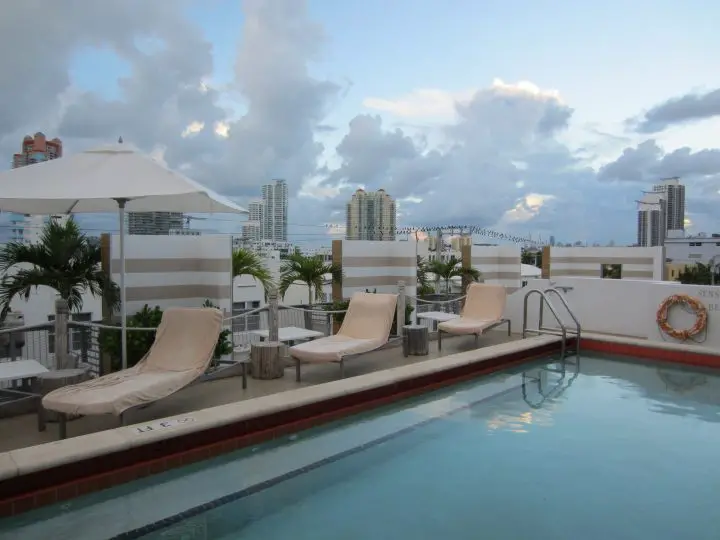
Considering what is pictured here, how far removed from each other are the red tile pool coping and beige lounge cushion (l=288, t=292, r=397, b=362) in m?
0.66

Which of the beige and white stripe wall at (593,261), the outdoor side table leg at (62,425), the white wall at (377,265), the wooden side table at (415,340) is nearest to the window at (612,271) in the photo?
the beige and white stripe wall at (593,261)

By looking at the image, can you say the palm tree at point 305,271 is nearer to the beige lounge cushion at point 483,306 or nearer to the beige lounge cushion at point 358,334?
the beige lounge cushion at point 483,306

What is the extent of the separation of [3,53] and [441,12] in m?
7.37

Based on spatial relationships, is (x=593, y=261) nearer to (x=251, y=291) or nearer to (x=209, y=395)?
(x=251, y=291)

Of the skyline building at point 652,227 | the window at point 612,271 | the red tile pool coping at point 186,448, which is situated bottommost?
the red tile pool coping at point 186,448

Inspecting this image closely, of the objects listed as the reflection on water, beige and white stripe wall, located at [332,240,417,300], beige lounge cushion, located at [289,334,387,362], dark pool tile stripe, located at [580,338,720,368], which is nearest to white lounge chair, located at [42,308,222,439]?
beige lounge cushion, located at [289,334,387,362]

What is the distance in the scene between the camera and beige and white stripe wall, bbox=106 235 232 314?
7.49 meters

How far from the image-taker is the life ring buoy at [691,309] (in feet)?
27.8

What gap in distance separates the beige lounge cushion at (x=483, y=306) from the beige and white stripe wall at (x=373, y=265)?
3.34 meters

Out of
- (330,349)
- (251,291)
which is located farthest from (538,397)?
(251,291)

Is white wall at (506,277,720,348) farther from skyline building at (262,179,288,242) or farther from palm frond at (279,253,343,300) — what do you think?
skyline building at (262,179,288,242)

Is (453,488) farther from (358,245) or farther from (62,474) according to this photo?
(358,245)

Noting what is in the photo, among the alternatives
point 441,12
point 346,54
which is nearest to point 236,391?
point 346,54

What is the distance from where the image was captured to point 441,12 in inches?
431
